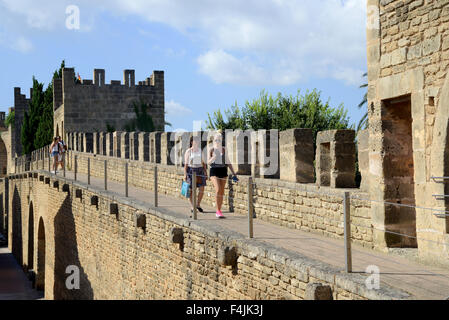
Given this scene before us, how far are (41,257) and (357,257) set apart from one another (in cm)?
1957

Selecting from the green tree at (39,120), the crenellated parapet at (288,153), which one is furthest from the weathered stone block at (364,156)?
the green tree at (39,120)

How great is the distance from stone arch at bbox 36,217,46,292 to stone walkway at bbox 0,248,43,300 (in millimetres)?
362

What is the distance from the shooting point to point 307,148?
9.03 m

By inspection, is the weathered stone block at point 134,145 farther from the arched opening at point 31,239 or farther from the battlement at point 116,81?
the battlement at point 116,81

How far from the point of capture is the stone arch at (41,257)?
918 inches

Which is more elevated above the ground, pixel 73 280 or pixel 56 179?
pixel 56 179

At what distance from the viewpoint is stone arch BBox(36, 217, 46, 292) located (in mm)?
23328

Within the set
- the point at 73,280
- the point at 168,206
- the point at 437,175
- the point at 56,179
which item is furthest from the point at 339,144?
the point at 56,179

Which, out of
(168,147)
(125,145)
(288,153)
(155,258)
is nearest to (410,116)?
(288,153)

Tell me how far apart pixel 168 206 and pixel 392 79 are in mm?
5060

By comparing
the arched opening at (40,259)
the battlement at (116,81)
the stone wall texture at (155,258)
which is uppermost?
the battlement at (116,81)

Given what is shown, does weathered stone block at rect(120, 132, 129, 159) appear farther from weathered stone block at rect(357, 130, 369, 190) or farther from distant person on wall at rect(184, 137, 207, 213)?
weathered stone block at rect(357, 130, 369, 190)

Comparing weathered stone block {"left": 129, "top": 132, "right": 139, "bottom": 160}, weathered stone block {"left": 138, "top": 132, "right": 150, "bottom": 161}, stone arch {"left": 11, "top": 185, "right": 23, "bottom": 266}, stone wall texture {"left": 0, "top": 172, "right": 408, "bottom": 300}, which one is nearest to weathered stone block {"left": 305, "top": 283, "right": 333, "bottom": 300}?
stone wall texture {"left": 0, "top": 172, "right": 408, "bottom": 300}

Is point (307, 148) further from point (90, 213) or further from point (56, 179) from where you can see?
point (56, 179)
